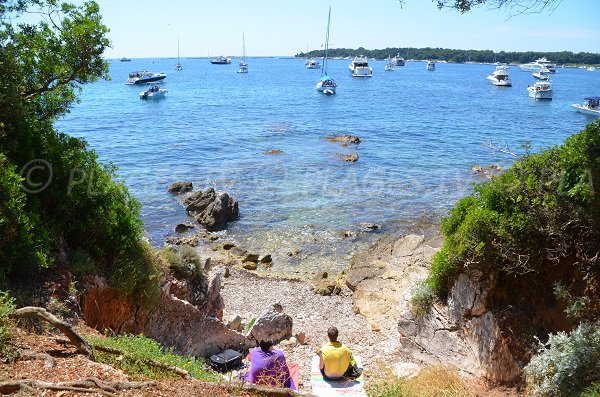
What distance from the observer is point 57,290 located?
27.3ft

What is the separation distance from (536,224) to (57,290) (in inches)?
361

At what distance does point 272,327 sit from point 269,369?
5.87m

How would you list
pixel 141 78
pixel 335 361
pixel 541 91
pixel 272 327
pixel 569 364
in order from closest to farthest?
pixel 569 364 < pixel 335 361 < pixel 272 327 < pixel 541 91 < pixel 141 78

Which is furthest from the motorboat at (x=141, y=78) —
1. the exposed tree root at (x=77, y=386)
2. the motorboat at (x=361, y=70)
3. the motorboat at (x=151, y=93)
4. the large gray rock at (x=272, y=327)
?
the exposed tree root at (x=77, y=386)

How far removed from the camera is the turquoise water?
85.1 ft

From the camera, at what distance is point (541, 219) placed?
32.8 feet

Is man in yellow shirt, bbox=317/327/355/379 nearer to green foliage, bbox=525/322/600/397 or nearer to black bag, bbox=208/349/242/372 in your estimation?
black bag, bbox=208/349/242/372

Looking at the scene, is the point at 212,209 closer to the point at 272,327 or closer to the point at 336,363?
the point at 272,327

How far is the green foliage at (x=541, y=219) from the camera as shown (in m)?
9.52

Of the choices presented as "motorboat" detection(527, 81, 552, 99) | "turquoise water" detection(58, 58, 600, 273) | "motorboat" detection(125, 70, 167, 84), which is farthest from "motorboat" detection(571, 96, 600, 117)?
"motorboat" detection(125, 70, 167, 84)

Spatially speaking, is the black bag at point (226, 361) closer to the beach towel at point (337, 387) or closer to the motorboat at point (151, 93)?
the beach towel at point (337, 387)

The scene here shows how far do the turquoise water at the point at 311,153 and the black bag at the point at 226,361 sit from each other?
30.3 ft

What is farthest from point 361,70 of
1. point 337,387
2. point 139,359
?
point 139,359

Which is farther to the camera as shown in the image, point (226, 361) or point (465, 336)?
point (226, 361)
